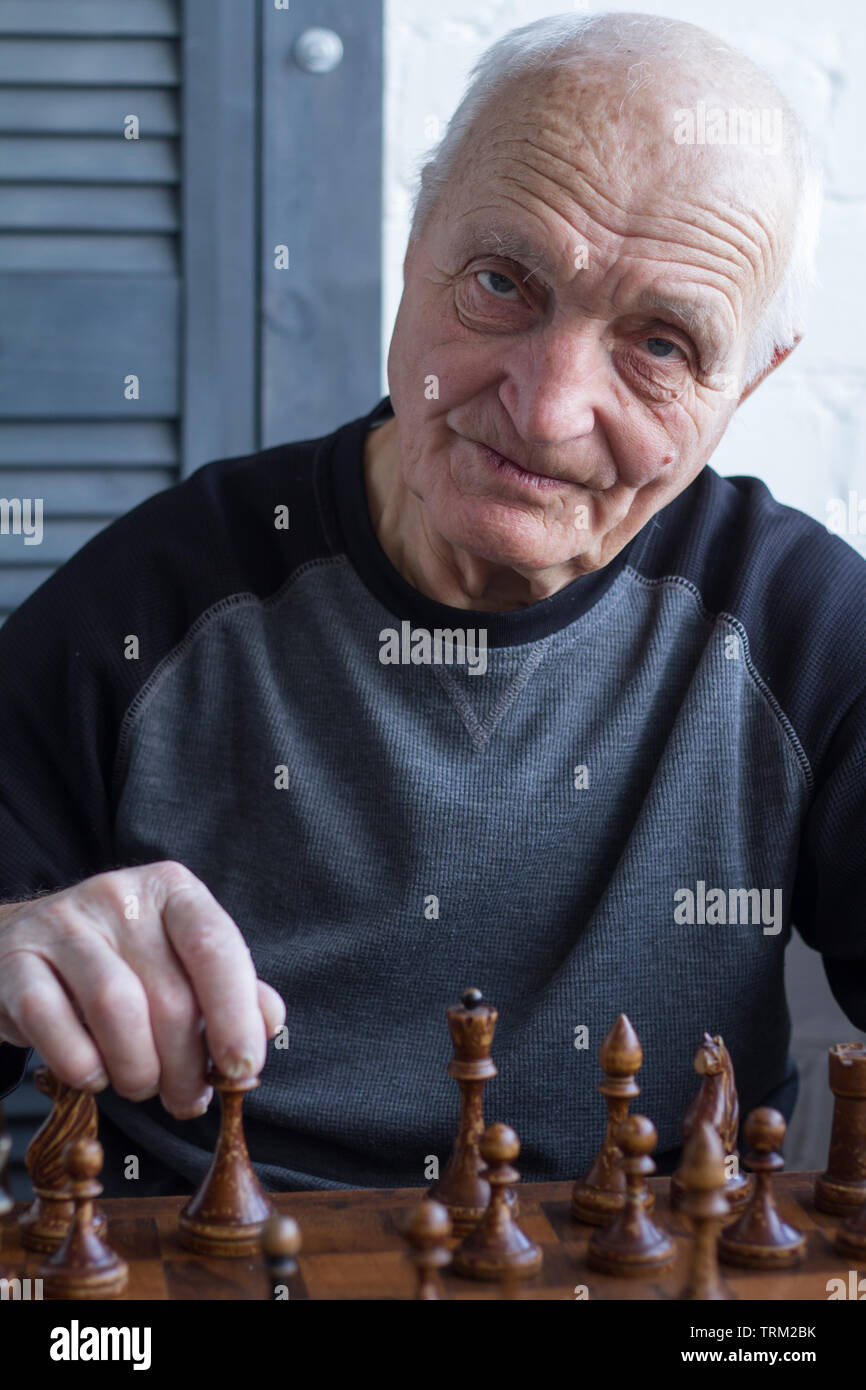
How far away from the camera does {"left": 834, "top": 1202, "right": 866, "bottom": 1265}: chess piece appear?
3.03 ft

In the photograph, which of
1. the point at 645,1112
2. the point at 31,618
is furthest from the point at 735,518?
the point at 31,618

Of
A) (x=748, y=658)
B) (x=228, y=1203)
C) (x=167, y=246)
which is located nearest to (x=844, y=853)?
(x=748, y=658)

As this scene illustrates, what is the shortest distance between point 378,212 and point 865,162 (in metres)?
0.68

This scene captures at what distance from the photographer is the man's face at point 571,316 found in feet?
3.97

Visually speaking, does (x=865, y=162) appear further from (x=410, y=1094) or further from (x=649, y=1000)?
(x=410, y=1094)

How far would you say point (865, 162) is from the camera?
206 cm

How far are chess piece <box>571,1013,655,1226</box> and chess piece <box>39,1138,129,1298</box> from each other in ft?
0.99

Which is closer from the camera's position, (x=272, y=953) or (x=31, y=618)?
(x=272, y=953)

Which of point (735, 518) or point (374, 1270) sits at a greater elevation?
point (735, 518)

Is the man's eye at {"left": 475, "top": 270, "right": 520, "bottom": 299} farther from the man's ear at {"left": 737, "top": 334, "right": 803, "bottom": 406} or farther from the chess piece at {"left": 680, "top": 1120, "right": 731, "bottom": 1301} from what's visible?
the chess piece at {"left": 680, "top": 1120, "right": 731, "bottom": 1301}

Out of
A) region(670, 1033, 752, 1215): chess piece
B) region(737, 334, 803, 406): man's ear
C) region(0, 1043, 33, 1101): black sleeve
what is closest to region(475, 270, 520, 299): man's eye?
region(737, 334, 803, 406): man's ear

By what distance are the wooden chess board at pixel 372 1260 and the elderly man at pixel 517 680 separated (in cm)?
33

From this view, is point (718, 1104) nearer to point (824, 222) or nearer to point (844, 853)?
point (844, 853)

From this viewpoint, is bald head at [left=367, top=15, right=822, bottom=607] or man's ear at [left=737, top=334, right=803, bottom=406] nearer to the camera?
bald head at [left=367, top=15, right=822, bottom=607]
